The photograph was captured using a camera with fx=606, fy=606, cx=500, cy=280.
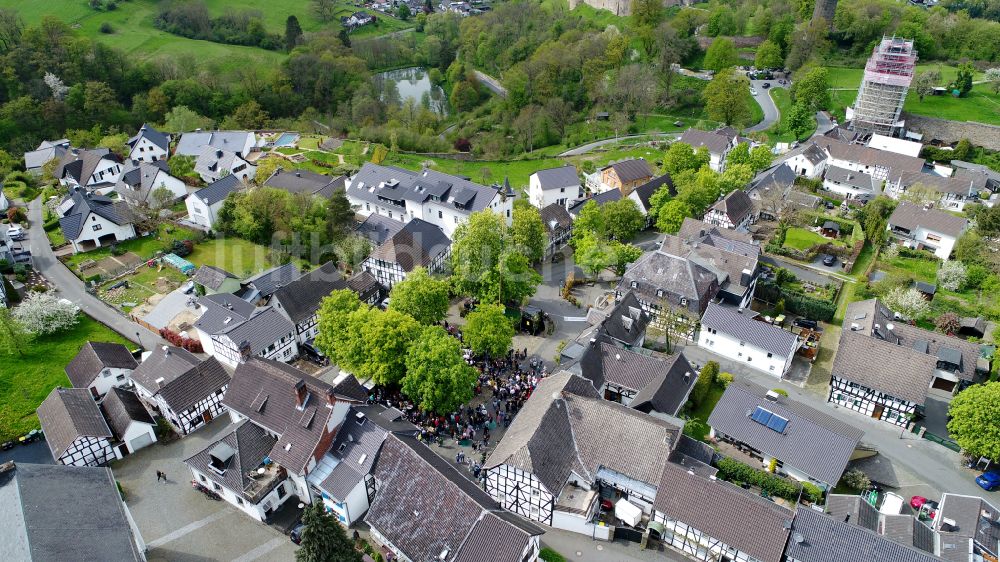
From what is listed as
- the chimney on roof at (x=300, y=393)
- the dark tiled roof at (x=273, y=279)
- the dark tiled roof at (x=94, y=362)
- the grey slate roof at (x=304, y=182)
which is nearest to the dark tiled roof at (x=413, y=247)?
the dark tiled roof at (x=273, y=279)

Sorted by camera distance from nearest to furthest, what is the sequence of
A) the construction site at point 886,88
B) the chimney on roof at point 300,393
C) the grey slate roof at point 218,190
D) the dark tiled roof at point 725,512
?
1. the dark tiled roof at point 725,512
2. the chimney on roof at point 300,393
3. the grey slate roof at point 218,190
4. the construction site at point 886,88

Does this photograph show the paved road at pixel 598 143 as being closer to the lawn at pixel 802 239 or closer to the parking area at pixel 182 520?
the lawn at pixel 802 239

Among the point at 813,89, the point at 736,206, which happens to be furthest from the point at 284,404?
the point at 813,89

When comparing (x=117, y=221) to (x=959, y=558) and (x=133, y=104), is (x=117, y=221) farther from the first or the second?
(x=959, y=558)

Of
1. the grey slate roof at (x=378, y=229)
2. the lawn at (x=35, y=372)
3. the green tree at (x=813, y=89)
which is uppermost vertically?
the green tree at (x=813, y=89)

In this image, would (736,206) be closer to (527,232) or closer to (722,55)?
(527,232)

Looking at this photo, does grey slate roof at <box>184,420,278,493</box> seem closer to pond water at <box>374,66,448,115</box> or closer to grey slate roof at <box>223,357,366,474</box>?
grey slate roof at <box>223,357,366,474</box>
